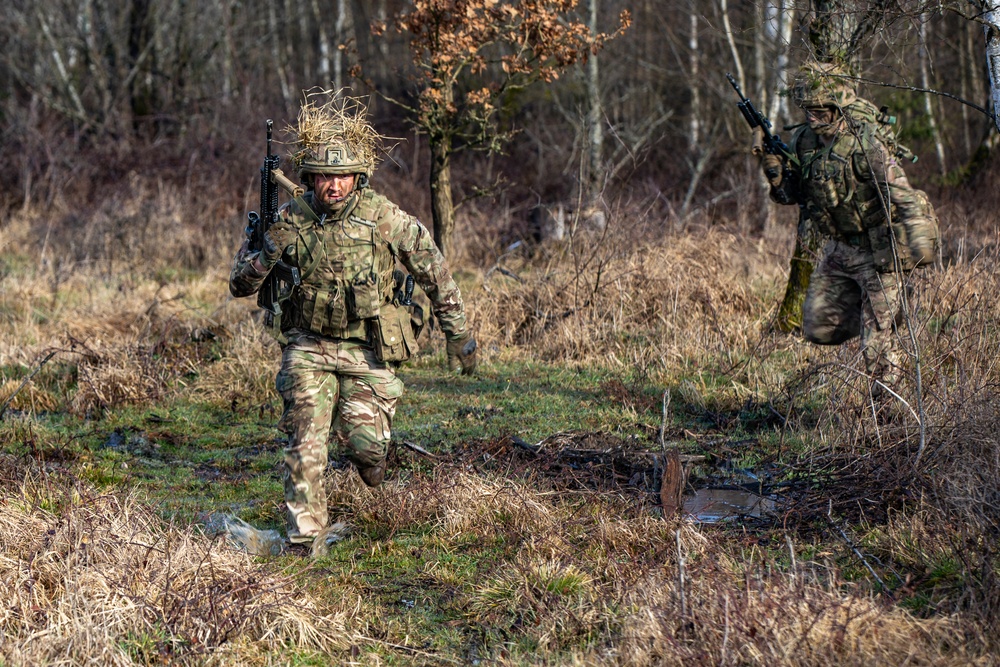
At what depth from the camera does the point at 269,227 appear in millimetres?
4703

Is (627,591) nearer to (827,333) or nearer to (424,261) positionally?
(424,261)

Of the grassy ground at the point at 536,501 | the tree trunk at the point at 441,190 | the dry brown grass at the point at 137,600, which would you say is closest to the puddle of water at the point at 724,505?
the grassy ground at the point at 536,501

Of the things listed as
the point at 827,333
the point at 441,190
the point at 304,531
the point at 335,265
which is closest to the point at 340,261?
the point at 335,265

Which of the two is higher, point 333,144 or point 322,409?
point 333,144

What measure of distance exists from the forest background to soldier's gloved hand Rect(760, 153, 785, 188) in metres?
0.84

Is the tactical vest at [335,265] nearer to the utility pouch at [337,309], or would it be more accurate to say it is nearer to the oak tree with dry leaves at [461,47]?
the utility pouch at [337,309]

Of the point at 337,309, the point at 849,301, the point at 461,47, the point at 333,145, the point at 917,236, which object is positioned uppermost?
the point at 461,47

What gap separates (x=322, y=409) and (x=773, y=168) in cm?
318

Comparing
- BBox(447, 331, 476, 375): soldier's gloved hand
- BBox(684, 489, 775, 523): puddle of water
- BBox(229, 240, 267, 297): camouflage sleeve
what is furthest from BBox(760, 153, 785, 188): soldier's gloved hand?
BBox(229, 240, 267, 297): camouflage sleeve

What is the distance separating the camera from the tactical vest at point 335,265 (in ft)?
15.6

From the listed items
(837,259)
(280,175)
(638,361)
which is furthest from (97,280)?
(837,259)

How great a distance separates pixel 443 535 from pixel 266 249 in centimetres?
145

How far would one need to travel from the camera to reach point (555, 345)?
328 inches

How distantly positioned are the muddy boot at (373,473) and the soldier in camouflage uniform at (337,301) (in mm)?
60
